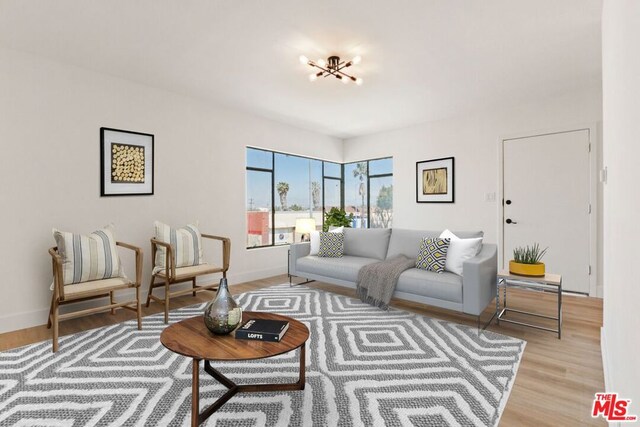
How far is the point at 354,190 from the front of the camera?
647 centimetres

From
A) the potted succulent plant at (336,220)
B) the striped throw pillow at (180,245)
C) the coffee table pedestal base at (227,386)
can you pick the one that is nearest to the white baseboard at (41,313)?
the striped throw pillow at (180,245)

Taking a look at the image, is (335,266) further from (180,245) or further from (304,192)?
(304,192)

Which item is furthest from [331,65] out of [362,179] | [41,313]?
[41,313]

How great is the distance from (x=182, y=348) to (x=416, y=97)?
374cm

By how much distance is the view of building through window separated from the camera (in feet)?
16.6

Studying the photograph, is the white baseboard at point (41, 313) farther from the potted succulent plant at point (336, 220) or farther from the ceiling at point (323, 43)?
the ceiling at point (323, 43)

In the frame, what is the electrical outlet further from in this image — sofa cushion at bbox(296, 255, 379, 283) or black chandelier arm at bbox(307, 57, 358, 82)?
black chandelier arm at bbox(307, 57, 358, 82)

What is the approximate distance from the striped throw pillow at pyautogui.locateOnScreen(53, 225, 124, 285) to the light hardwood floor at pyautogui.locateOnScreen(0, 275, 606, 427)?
495 mm

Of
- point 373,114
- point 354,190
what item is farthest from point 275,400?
point 354,190

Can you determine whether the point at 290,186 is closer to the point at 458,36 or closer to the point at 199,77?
the point at 199,77

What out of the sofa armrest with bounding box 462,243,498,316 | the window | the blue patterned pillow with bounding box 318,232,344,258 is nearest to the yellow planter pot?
the sofa armrest with bounding box 462,243,498,316

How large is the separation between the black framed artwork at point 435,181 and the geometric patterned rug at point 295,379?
8.49ft

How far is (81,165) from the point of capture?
3.29m

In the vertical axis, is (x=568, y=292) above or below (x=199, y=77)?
below
